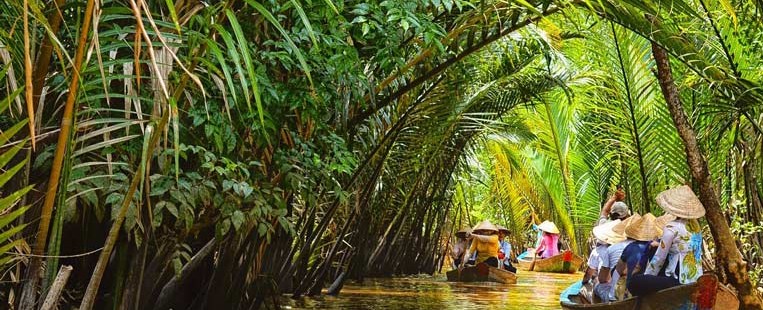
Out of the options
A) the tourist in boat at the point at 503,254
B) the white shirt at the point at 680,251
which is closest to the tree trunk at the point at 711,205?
the white shirt at the point at 680,251

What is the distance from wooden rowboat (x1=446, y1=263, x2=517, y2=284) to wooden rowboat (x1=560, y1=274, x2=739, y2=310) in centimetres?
879

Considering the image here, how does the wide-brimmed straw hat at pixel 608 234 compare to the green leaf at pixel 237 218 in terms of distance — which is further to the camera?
the wide-brimmed straw hat at pixel 608 234

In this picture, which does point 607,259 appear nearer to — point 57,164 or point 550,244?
→ point 57,164

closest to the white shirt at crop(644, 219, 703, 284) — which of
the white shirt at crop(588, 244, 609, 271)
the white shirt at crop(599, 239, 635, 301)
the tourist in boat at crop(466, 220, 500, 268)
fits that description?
the white shirt at crop(599, 239, 635, 301)

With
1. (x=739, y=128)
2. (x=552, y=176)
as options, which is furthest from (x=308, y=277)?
(x=552, y=176)

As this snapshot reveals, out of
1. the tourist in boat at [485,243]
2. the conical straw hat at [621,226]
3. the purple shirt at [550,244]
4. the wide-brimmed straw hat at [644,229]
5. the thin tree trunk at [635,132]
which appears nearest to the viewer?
the wide-brimmed straw hat at [644,229]

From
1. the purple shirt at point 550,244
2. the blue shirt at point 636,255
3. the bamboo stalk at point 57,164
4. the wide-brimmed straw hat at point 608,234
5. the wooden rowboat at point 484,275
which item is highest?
the purple shirt at point 550,244

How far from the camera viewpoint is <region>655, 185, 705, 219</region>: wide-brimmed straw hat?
7.50 metres

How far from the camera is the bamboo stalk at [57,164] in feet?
9.42

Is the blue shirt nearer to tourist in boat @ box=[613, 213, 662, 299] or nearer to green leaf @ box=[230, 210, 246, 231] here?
tourist in boat @ box=[613, 213, 662, 299]

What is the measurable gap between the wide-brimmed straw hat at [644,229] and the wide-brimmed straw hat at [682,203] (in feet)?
2.69

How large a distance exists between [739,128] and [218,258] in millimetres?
4135

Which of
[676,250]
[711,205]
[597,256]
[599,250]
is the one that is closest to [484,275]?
[597,256]

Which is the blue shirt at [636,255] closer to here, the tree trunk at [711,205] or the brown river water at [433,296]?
the tree trunk at [711,205]
